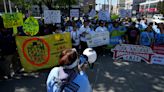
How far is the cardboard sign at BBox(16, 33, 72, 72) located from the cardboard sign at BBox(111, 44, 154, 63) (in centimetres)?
212

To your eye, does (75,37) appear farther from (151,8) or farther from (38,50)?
(151,8)

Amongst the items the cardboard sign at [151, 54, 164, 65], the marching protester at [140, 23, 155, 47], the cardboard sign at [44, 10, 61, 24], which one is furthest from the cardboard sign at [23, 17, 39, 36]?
the marching protester at [140, 23, 155, 47]

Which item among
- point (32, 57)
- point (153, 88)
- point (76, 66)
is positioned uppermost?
point (76, 66)

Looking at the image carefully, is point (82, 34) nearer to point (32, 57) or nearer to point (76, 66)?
point (32, 57)

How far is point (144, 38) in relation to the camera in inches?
369

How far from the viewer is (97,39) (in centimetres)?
946

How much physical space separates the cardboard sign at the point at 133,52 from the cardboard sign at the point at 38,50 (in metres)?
2.12

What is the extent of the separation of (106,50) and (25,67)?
4.33 m

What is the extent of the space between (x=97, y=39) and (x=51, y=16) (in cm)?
234

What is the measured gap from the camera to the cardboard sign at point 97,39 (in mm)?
9250

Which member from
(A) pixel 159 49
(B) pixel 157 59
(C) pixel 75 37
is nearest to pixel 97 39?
(C) pixel 75 37

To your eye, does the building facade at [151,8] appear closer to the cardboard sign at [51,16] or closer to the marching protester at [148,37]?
the marching protester at [148,37]

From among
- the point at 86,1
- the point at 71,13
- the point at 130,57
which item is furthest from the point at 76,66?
the point at 86,1

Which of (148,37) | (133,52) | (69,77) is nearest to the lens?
(69,77)
